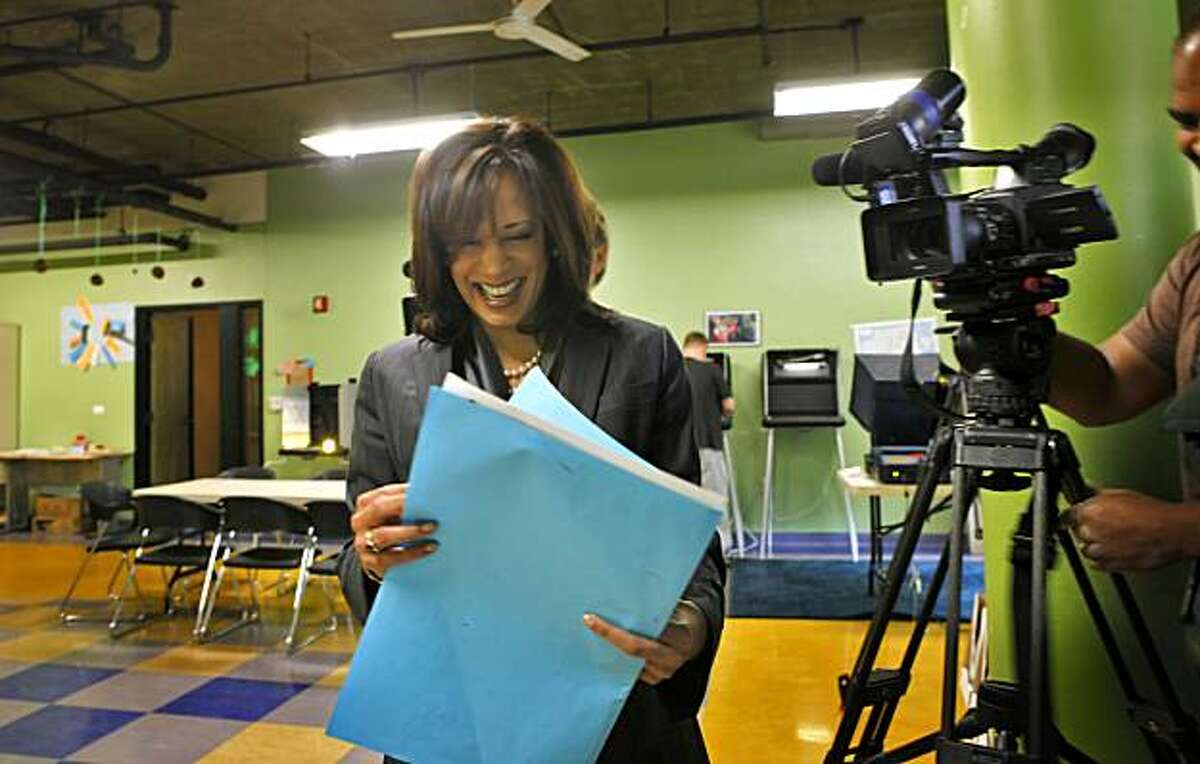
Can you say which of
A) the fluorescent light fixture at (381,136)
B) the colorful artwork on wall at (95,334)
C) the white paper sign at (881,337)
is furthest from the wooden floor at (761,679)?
the colorful artwork on wall at (95,334)

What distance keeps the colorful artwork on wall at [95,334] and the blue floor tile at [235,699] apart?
6593mm

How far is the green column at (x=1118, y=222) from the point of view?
145 cm

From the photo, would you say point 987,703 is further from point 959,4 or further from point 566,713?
point 959,4

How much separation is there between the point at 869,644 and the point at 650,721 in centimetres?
61

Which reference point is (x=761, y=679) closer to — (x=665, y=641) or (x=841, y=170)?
(x=841, y=170)

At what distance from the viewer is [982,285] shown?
1.26 meters

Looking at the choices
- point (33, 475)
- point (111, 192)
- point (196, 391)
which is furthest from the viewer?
point (196, 391)

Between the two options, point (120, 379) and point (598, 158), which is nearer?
point (598, 158)

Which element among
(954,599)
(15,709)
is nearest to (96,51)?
(15,709)

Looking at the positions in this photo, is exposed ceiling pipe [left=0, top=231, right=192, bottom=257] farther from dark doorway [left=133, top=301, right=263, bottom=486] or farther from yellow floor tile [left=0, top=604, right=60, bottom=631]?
yellow floor tile [left=0, top=604, right=60, bottom=631]

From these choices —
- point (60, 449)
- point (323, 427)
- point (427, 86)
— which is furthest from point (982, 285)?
point (60, 449)

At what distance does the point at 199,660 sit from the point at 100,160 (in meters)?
5.39

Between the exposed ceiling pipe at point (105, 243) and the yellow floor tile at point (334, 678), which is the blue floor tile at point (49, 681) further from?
the exposed ceiling pipe at point (105, 243)

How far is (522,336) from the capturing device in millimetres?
1033
